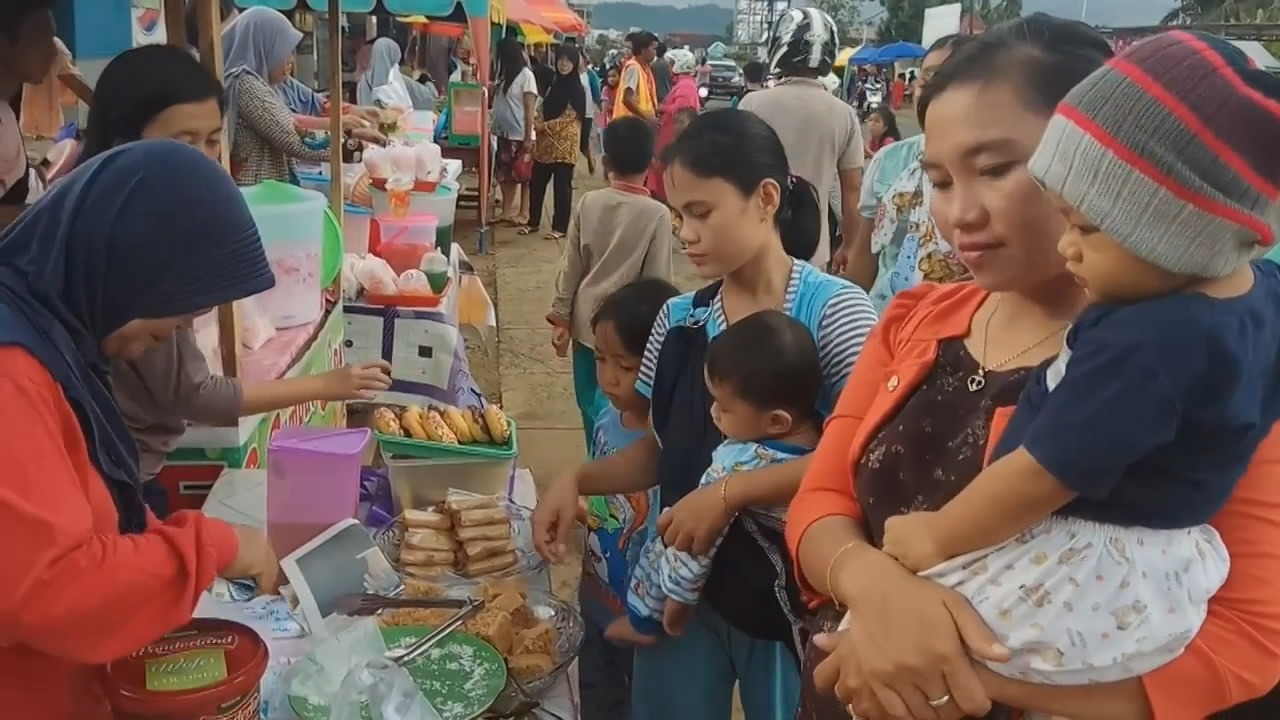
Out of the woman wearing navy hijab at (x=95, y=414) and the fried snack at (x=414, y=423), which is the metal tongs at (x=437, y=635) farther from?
the fried snack at (x=414, y=423)

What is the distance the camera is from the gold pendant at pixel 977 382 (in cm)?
118

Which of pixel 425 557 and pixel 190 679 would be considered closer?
pixel 190 679

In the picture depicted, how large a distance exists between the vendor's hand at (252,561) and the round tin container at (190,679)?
96 millimetres

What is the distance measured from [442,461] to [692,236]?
891 mm

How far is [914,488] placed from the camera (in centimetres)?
120

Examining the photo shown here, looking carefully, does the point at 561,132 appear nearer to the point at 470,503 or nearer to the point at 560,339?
the point at 560,339

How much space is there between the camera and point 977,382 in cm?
119

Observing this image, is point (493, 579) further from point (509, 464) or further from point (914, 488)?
point (914, 488)

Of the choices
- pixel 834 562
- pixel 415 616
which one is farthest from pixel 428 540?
pixel 834 562

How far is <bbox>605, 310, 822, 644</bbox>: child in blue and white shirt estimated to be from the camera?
175cm

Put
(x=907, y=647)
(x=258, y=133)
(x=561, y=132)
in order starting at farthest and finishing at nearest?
(x=561, y=132), (x=258, y=133), (x=907, y=647)

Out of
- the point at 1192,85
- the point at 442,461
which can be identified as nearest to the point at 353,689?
the point at 442,461

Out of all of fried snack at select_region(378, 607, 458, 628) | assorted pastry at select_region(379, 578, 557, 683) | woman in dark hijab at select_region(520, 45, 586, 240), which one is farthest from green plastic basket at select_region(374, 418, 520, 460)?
woman in dark hijab at select_region(520, 45, 586, 240)

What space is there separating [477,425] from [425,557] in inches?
21.8
